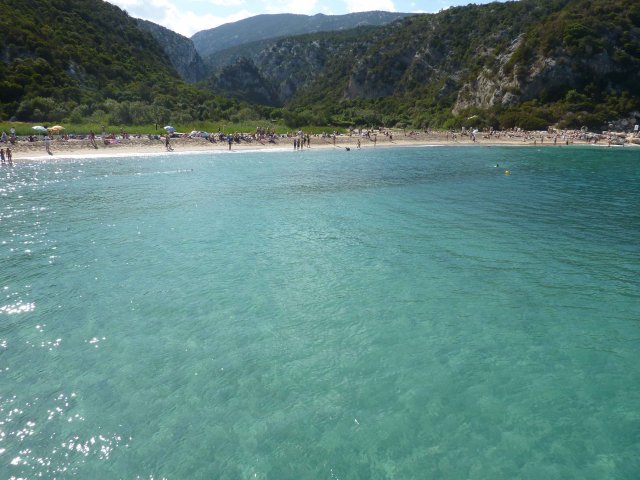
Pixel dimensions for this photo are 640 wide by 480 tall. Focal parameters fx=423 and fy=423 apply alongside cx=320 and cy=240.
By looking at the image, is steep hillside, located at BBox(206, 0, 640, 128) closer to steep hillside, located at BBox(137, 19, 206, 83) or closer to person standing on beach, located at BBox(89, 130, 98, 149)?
steep hillside, located at BBox(137, 19, 206, 83)

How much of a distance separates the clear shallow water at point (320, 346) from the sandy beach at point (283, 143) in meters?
31.1

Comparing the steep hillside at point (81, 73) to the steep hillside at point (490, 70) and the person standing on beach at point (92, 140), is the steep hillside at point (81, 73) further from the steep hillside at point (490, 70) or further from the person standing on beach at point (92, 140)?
the steep hillside at point (490, 70)

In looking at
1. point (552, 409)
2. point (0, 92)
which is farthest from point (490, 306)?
point (0, 92)

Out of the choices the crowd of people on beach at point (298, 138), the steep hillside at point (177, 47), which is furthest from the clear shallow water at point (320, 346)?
the steep hillside at point (177, 47)

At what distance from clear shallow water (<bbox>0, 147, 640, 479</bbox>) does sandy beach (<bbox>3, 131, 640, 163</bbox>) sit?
3108 cm

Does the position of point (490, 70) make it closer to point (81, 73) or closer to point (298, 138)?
point (298, 138)

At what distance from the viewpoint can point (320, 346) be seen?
30.3 feet

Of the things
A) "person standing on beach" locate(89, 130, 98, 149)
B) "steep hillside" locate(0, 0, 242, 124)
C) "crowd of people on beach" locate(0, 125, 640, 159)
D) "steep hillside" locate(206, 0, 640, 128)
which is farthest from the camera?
"steep hillside" locate(206, 0, 640, 128)

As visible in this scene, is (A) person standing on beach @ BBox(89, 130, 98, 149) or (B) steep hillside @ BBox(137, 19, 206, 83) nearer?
(A) person standing on beach @ BBox(89, 130, 98, 149)

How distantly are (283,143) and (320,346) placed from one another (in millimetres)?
59708

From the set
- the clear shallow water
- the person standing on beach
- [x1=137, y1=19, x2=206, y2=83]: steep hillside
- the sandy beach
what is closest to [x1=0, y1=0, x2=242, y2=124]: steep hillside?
the person standing on beach

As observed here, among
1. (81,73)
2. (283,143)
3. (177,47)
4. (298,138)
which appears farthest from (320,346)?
(177,47)

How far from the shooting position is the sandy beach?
156 ft

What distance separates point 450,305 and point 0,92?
243 feet
